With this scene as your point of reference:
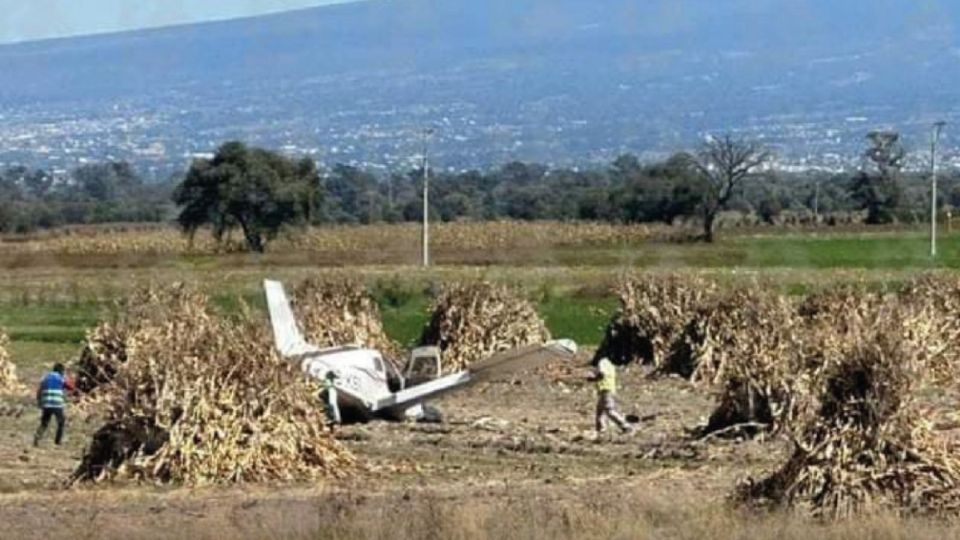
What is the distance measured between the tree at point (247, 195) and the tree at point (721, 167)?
20.5 meters

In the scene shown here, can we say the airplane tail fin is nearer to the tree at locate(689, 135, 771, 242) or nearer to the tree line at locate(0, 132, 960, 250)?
the tree line at locate(0, 132, 960, 250)

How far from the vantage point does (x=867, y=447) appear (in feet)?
71.1

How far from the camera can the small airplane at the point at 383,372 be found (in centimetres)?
3453

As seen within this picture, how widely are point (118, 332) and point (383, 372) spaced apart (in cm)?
666

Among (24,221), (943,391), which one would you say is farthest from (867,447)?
Answer: (24,221)

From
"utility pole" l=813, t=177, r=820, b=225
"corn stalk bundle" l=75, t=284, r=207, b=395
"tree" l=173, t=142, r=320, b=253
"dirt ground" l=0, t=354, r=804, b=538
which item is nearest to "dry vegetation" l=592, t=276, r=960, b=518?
"dirt ground" l=0, t=354, r=804, b=538

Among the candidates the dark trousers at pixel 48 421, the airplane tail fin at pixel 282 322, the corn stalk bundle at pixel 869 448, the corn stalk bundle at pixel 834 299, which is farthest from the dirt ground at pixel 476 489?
the corn stalk bundle at pixel 834 299

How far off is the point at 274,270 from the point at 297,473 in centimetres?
5206

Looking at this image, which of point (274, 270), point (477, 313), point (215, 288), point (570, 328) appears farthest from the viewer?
point (274, 270)

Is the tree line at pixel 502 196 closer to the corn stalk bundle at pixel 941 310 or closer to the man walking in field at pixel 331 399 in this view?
the corn stalk bundle at pixel 941 310

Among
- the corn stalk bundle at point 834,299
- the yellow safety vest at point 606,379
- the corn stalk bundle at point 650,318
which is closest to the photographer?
the yellow safety vest at point 606,379

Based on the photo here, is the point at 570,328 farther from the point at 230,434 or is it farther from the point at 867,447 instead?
the point at 867,447

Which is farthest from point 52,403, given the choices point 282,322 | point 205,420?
point 282,322

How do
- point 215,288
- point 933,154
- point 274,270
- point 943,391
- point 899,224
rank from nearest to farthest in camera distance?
point 943,391 < point 215,288 < point 274,270 < point 933,154 < point 899,224
